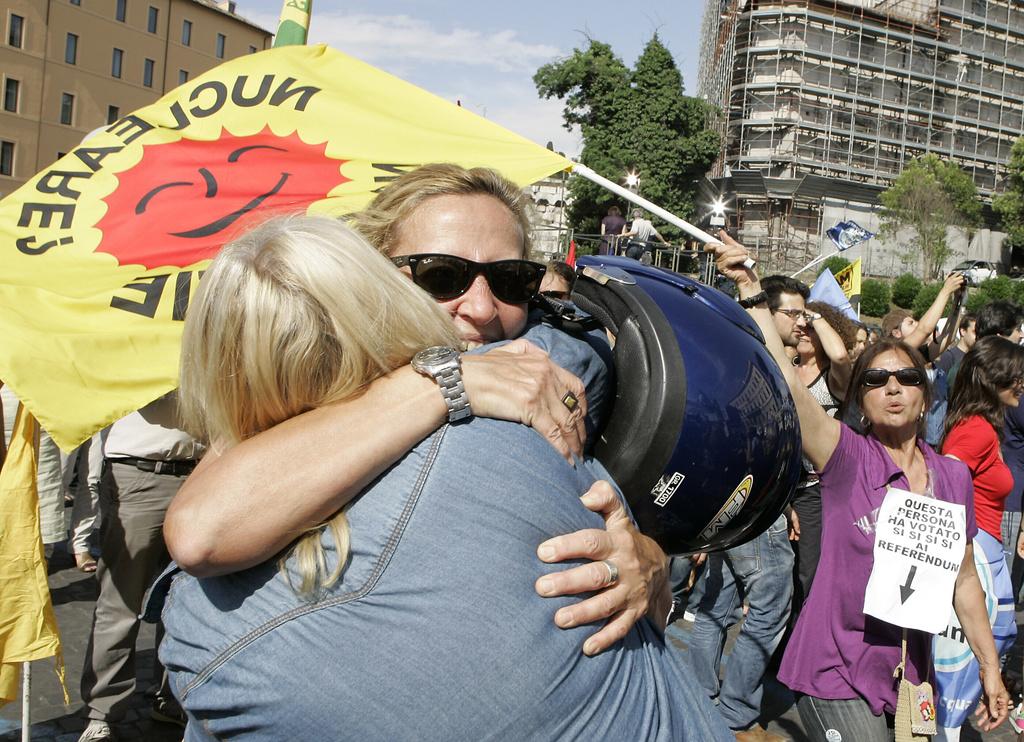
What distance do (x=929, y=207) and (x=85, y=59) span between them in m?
49.8

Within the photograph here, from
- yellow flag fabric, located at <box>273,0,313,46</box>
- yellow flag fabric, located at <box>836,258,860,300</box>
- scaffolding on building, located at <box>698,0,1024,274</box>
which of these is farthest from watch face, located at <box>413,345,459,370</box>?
scaffolding on building, located at <box>698,0,1024,274</box>

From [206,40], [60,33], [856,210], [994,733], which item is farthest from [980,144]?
[994,733]

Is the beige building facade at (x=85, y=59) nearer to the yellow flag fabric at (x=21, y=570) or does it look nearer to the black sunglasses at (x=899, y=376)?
the yellow flag fabric at (x=21, y=570)

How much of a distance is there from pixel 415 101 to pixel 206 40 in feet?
215

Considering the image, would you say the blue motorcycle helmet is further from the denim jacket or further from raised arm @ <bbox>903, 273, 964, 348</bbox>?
raised arm @ <bbox>903, 273, 964, 348</bbox>

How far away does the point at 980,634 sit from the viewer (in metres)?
3.25

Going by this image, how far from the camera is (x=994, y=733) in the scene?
15.9 feet

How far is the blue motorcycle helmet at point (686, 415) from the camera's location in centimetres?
Answer: 161

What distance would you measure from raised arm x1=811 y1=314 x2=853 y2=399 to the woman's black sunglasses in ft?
11.6

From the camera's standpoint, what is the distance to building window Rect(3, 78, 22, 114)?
164 feet

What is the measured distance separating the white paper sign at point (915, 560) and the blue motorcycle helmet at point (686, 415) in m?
1.36

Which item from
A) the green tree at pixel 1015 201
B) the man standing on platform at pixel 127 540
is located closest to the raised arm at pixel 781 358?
the man standing on platform at pixel 127 540

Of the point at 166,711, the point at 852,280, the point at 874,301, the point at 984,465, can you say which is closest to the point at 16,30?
the point at 874,301

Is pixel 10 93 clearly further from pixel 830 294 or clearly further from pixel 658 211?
pixel 658 211
